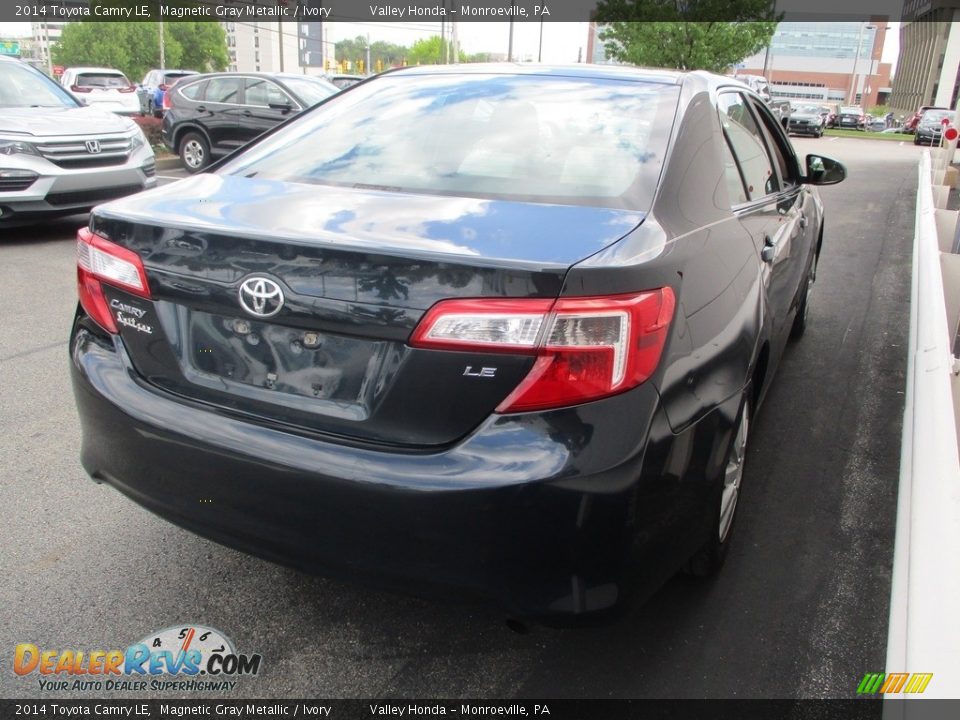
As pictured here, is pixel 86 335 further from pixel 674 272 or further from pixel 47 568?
pixel 674 272

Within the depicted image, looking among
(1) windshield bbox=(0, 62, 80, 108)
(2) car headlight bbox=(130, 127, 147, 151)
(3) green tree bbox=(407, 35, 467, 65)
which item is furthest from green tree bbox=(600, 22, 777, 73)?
(3) green tree bbox=(407, 35, 467, 65)

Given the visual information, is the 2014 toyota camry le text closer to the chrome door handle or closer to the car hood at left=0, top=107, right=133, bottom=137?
the chrome door handle

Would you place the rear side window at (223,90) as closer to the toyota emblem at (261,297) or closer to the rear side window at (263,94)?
the rear side window at (263,94)

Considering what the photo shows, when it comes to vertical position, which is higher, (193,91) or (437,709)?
(193,91)

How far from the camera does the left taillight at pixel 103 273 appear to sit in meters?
2.16

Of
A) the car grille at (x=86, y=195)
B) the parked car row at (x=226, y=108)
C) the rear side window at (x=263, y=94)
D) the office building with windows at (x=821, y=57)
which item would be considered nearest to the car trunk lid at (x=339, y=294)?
the car grille at (x=86, y=195)

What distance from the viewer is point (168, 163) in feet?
47.8

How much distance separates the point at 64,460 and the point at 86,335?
1.38 meters

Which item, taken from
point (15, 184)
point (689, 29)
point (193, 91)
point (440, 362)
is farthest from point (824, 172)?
point (689, 29)

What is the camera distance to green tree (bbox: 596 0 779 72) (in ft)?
109

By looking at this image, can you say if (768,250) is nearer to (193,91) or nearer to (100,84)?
(193,91)

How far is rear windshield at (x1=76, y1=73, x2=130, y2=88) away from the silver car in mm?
18350

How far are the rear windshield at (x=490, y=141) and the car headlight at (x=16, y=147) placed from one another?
549 centimetres

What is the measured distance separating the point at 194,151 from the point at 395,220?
13.0 metres
